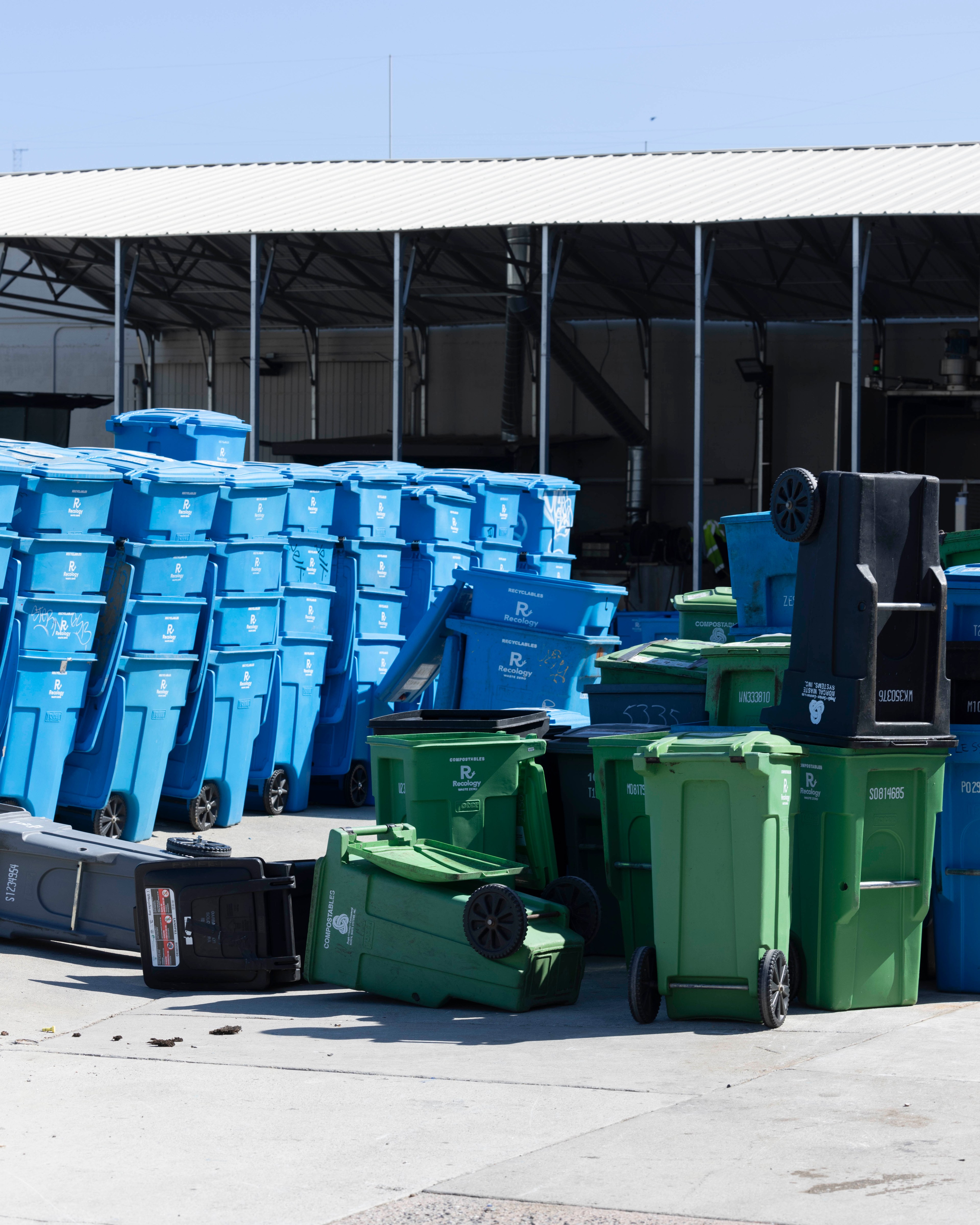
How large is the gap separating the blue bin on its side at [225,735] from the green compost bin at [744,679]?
11.4 ft

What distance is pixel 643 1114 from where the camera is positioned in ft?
15.5

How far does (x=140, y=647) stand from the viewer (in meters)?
9.38

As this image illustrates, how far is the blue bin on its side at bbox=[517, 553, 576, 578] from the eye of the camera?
44.2 ft

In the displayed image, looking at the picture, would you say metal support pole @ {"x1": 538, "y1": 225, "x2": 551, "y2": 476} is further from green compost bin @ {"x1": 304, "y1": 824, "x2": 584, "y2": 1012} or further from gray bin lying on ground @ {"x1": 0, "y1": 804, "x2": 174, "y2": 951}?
green compost bin @ {"x1": 304, "y1": 824, "x2": 584, "y2": 1012}

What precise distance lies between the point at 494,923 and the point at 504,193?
1500cm

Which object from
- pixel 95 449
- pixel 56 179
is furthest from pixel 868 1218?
pixel 56 179

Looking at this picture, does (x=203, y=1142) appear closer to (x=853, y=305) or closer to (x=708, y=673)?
(x=708, y=673)

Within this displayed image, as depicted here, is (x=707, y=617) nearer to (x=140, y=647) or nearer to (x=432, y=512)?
(x=432, y=512)

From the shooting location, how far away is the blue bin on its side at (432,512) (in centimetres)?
1212

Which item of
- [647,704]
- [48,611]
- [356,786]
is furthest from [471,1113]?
[356,786]

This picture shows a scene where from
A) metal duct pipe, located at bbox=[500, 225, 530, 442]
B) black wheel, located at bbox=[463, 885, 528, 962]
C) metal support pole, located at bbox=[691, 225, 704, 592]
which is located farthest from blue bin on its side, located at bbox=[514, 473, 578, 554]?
metal duct pipe, located at bbox=[500, 225, 530, 442]

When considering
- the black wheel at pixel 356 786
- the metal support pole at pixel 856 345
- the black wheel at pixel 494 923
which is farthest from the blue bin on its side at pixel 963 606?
the metal support pole at pixel 856 345

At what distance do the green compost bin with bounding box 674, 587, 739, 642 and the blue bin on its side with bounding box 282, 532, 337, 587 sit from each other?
2593mm

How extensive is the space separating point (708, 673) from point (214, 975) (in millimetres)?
2704
